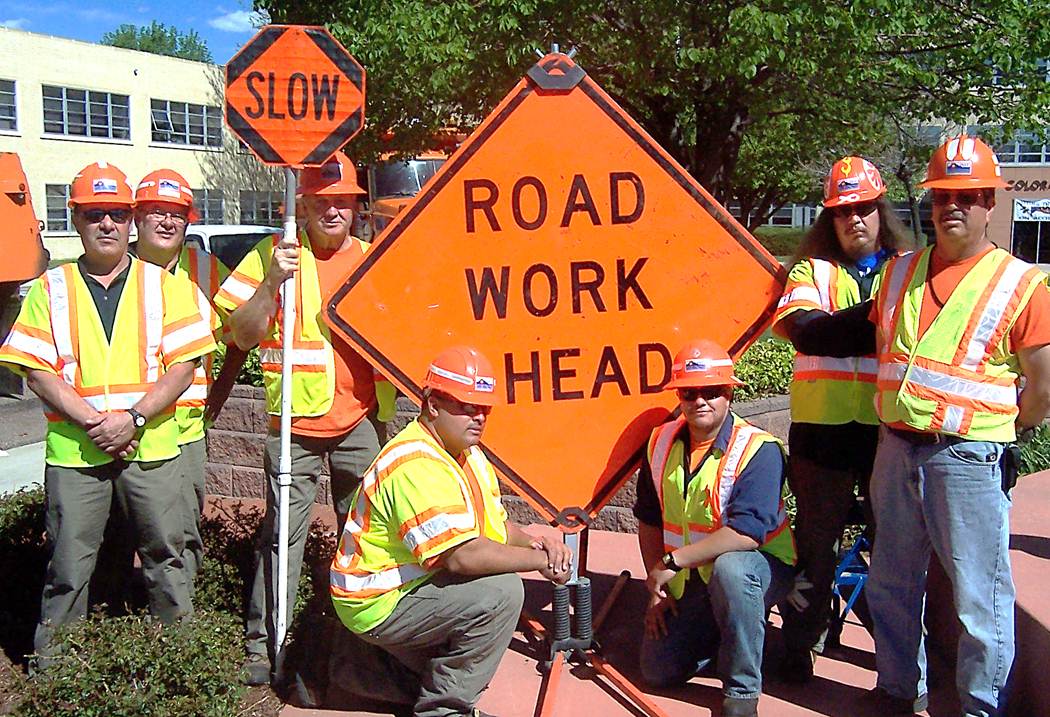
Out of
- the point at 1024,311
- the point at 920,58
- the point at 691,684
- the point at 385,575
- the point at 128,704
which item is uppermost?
the point at 920,58

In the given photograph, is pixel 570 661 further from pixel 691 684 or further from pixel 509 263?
pixel 509 263

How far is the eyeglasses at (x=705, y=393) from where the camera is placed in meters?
3.93

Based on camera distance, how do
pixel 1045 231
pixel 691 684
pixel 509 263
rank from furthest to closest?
pixel 1045 231
pixel 691 684
pixel 509 263

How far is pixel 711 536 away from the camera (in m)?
4.04

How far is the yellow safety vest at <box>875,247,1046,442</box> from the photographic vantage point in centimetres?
343

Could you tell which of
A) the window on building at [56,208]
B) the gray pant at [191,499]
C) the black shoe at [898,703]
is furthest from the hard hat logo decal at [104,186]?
the window on building at [56,208]

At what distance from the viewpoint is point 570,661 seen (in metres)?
4.50

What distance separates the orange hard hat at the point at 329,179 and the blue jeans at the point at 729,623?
81.6 inches

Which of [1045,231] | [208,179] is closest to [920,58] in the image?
[1045,231]

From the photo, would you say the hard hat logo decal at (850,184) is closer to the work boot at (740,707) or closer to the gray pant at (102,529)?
the work boot at (740,707)

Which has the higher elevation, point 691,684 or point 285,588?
point 285,588

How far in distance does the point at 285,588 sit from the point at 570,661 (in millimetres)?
1234

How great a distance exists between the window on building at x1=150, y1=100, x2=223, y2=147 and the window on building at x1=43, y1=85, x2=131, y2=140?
4.28 feet

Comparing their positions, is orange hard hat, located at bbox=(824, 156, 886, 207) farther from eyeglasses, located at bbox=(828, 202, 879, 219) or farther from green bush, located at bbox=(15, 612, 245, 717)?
green bush, located at bbox=(15, 612, 245, 717)
